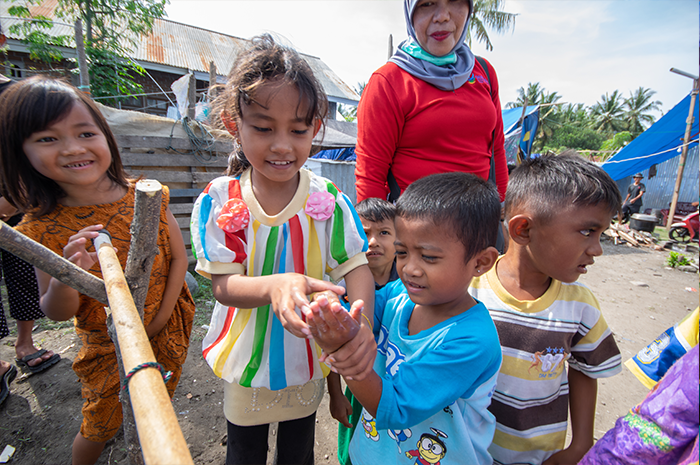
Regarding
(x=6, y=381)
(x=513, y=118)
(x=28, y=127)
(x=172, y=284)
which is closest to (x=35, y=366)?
(x=6, y=381)

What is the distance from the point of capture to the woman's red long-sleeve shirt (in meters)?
1.74

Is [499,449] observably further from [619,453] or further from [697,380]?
[697,380]

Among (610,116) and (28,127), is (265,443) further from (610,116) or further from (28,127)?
(610,116)

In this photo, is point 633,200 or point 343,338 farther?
point 633,200

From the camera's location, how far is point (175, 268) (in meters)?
1.72

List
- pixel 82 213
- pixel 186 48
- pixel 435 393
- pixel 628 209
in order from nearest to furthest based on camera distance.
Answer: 1. pixel 435 393
2. pixel 82 213
3. pixel 628 209
4. pixel 186 48

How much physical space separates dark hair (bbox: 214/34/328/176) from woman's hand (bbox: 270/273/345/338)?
61 cm

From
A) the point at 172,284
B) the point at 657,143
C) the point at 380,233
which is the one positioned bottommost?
the point at 172,284

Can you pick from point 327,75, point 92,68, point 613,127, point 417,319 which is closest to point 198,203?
point 417,319

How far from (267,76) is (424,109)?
941mm

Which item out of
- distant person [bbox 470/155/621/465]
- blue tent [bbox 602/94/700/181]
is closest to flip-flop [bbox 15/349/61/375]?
distant person [bbox 470/155/621/465]

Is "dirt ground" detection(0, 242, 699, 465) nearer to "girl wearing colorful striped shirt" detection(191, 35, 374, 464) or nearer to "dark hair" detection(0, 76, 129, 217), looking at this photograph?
"girl wearing colorful striped shirt" detection(191, 35, 374, 464)

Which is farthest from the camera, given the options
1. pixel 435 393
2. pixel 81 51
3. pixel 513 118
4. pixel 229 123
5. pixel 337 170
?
pixel 513 118

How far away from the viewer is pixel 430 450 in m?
1.06
